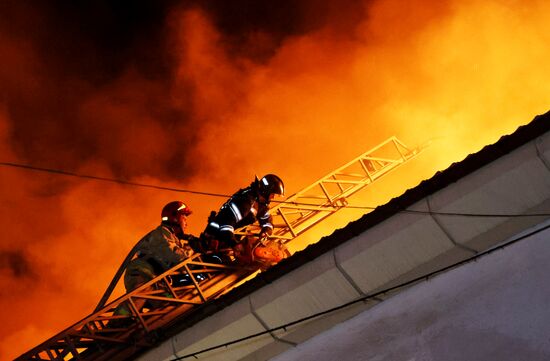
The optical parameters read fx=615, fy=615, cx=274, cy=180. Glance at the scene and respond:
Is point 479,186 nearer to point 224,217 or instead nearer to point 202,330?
point 202,330

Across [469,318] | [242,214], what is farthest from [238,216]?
[469,318]

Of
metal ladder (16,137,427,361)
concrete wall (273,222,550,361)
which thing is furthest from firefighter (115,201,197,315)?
concrete wall (273,222,550,361)

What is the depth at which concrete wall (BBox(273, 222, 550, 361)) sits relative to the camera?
375cm

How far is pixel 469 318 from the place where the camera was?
13.4 feet

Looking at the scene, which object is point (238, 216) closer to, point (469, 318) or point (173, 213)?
point (173, 213)

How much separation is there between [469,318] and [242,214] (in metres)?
5.88

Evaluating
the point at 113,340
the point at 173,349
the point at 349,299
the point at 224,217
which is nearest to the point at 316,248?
the point at 349,299

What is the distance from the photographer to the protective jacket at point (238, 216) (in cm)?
907

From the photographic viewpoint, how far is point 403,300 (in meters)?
4.77

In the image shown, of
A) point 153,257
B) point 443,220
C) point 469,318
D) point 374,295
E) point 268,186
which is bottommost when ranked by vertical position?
point 469,318

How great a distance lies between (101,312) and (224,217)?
2.51 meters

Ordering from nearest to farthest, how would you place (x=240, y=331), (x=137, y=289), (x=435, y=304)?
(x=435, y=304)
(x=240, y=331)
(x=137, y=289)

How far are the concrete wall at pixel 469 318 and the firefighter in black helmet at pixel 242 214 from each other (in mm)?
4194

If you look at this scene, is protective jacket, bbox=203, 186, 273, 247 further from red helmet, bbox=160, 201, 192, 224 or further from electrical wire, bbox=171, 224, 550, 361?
electrical wire, bbox=171, 224, 550, 361
